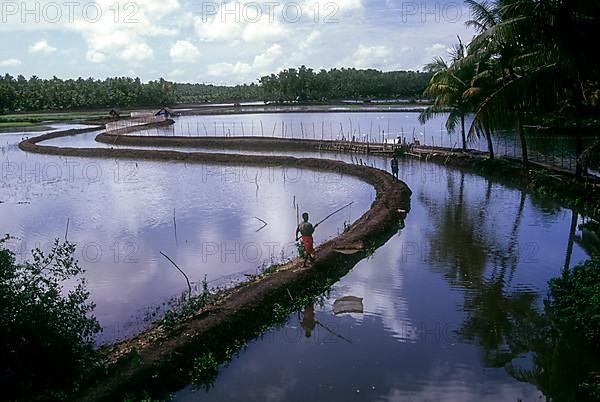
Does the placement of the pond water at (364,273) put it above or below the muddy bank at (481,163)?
below

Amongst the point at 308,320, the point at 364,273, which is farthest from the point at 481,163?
the point at 308,320

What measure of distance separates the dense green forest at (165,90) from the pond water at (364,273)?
59.7m

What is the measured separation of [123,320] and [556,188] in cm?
1494

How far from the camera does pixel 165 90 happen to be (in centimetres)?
9538

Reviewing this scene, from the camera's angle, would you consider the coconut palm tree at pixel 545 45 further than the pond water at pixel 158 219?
No

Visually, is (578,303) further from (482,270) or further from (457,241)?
(457,241)

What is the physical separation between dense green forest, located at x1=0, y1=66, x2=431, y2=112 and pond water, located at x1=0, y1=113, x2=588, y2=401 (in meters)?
59.7

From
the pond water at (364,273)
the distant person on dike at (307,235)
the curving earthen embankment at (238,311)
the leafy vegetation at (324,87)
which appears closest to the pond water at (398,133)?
the pond water at (364,273)

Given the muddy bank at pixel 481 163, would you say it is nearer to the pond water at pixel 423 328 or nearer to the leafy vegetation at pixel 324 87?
the pond water at pixel 423 328

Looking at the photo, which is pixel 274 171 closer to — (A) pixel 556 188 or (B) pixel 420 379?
(A) pixel 556 188

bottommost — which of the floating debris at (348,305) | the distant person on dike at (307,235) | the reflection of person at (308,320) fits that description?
the reflection of person at (308,320)

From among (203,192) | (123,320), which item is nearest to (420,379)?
(123,320)

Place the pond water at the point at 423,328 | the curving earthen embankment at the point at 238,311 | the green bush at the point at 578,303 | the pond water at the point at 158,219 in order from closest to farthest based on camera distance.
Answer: the curving earthen embankment at the point at 238,311, the pond water at the point at 423,328, the green bush at the point at 578,303, the pond water at the point at 158,219

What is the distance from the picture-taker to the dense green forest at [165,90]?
2985 inches
